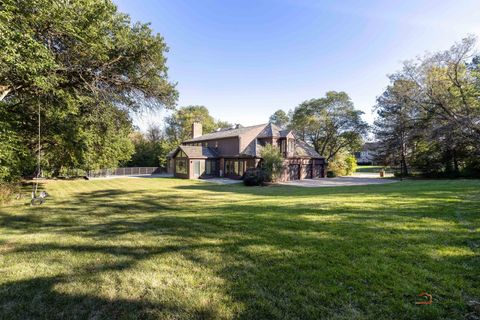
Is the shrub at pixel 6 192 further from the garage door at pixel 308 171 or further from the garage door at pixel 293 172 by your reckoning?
the garage door at pixel 308 171

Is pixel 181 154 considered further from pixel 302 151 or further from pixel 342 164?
pixel 342 164

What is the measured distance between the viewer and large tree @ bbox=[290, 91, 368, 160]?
110 feet

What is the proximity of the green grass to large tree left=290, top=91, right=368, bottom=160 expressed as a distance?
29517mm

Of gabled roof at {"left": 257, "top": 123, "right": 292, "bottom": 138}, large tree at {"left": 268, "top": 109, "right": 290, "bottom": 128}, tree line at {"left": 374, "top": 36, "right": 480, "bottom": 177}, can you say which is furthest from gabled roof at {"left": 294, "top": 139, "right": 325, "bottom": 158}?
large tree at {"left": 268, "top": 109, "right": 290, "bottom": 128}

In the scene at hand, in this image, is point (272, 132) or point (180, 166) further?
point (180, 166)

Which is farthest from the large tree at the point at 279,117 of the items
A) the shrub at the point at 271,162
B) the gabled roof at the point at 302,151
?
the shrub at the point at 271,162

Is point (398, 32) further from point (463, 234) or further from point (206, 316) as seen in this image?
point (206, 316)

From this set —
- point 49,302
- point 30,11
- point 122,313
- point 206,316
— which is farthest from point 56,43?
point 206,316

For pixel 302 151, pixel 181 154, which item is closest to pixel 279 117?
pixel 302 151

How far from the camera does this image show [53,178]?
997 inches

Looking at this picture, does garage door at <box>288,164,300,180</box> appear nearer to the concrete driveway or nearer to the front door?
the concrete driveway

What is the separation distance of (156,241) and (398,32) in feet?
51.5

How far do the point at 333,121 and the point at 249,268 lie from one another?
34.2 metres

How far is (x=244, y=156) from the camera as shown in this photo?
25.4 metres
